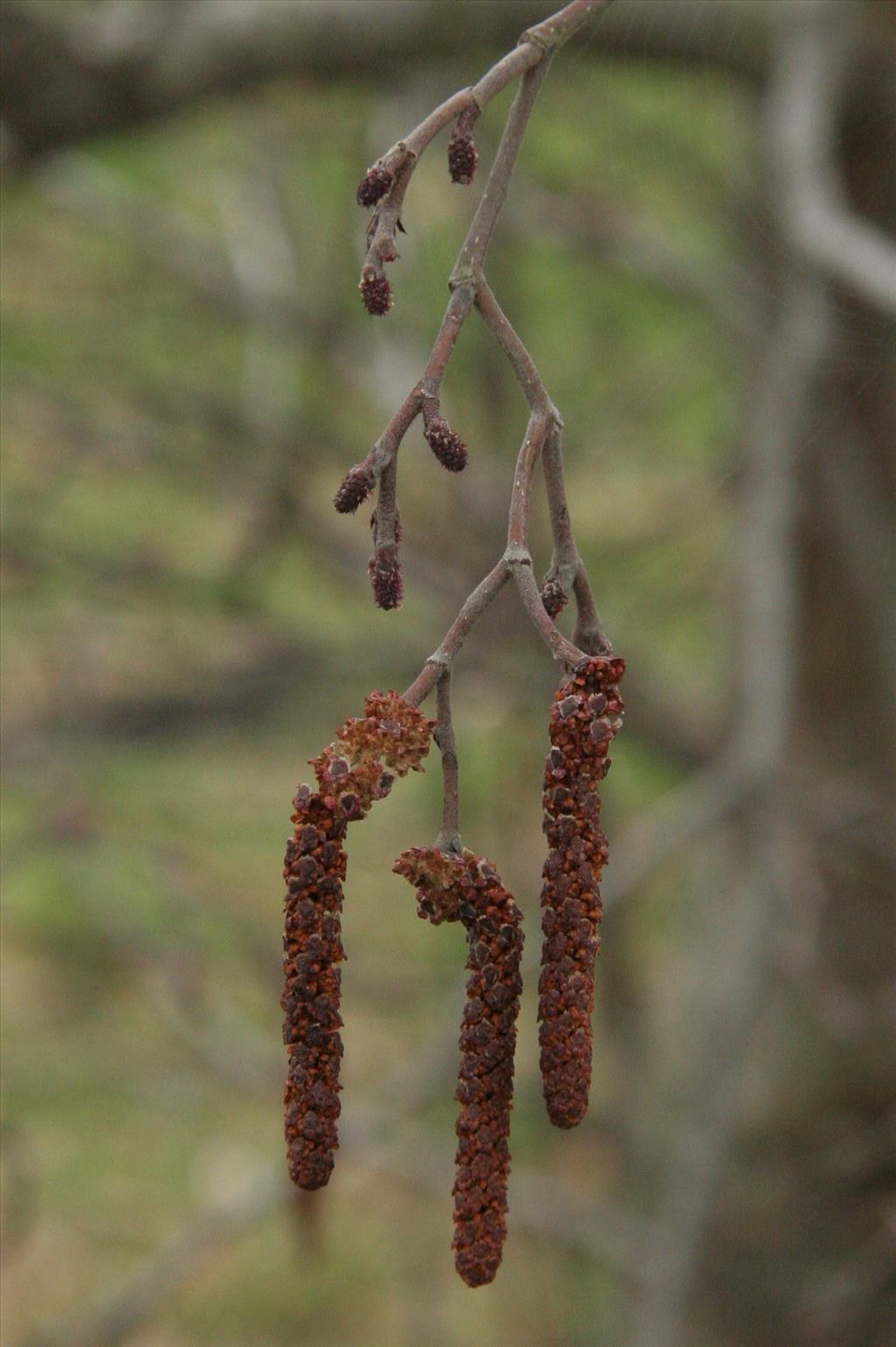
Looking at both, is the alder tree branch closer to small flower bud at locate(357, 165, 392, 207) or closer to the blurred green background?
small flower bud at locate(357, 165, 392, 207)

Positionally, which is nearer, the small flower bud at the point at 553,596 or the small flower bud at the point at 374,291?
the small flower bud at the point at 374,291

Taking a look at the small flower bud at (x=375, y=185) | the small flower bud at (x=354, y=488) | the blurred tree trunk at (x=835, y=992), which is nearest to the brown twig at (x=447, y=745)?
the small flower bud at (x=354, y=488)

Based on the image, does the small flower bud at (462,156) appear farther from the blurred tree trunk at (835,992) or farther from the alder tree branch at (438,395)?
the blurred tree trunk at (835,992)

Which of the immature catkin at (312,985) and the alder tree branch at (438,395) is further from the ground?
the alder tree branch at (438,395)

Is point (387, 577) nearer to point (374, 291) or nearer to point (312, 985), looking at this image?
point (374, 291)

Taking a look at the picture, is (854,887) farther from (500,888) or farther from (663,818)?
(500,888)

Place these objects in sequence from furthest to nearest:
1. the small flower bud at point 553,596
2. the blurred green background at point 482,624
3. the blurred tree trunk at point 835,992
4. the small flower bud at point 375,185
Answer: the blurred tree trunk at point 835,992 < the blurred green background at point 482,624 < the small flower bud at point 553,596 < the small flower bud at point 375,185

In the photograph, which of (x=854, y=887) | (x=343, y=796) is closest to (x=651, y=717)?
(x=854, y=887)

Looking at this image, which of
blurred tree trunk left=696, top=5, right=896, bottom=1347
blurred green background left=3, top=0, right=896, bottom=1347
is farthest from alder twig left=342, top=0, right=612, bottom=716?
blurred tree trunk left=696, top=5, right=896, bottom=1347
